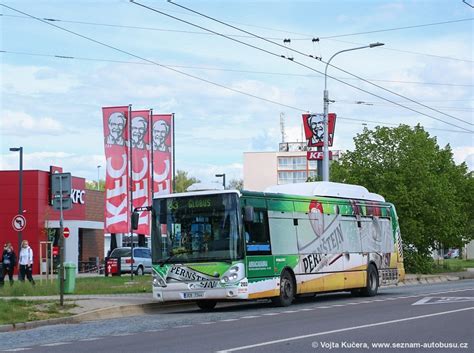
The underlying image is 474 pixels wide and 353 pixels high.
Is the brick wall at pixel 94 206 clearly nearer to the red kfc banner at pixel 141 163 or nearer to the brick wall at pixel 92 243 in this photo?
the brick wall at pixel 92 243

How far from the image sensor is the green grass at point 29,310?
1933cm

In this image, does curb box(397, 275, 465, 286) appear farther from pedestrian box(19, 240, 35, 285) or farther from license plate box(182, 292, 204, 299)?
license plate box(182, 292, 204, 299)

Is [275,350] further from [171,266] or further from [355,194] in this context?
[355,194]

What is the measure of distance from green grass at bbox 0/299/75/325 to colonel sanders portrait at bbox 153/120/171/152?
68.8 ft

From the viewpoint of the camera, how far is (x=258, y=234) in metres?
22.6

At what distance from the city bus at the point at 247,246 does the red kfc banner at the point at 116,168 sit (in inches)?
630

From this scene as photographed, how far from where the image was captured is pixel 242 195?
73.3ft

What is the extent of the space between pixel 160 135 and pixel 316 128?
8544 mm

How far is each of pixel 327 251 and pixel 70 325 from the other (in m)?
8.69

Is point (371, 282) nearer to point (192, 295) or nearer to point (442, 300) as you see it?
point (442, 300)

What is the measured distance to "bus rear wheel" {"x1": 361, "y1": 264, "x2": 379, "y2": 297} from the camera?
27672 mm

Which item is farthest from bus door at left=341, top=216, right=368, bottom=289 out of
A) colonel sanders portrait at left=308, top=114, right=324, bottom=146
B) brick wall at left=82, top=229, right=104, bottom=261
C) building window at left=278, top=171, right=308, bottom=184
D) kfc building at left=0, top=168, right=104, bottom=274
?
building window at left=278, top=171, right=308, bottom=184

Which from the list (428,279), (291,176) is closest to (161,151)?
(428,279)

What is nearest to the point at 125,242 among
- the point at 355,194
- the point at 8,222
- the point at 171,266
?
the point at 8,222
